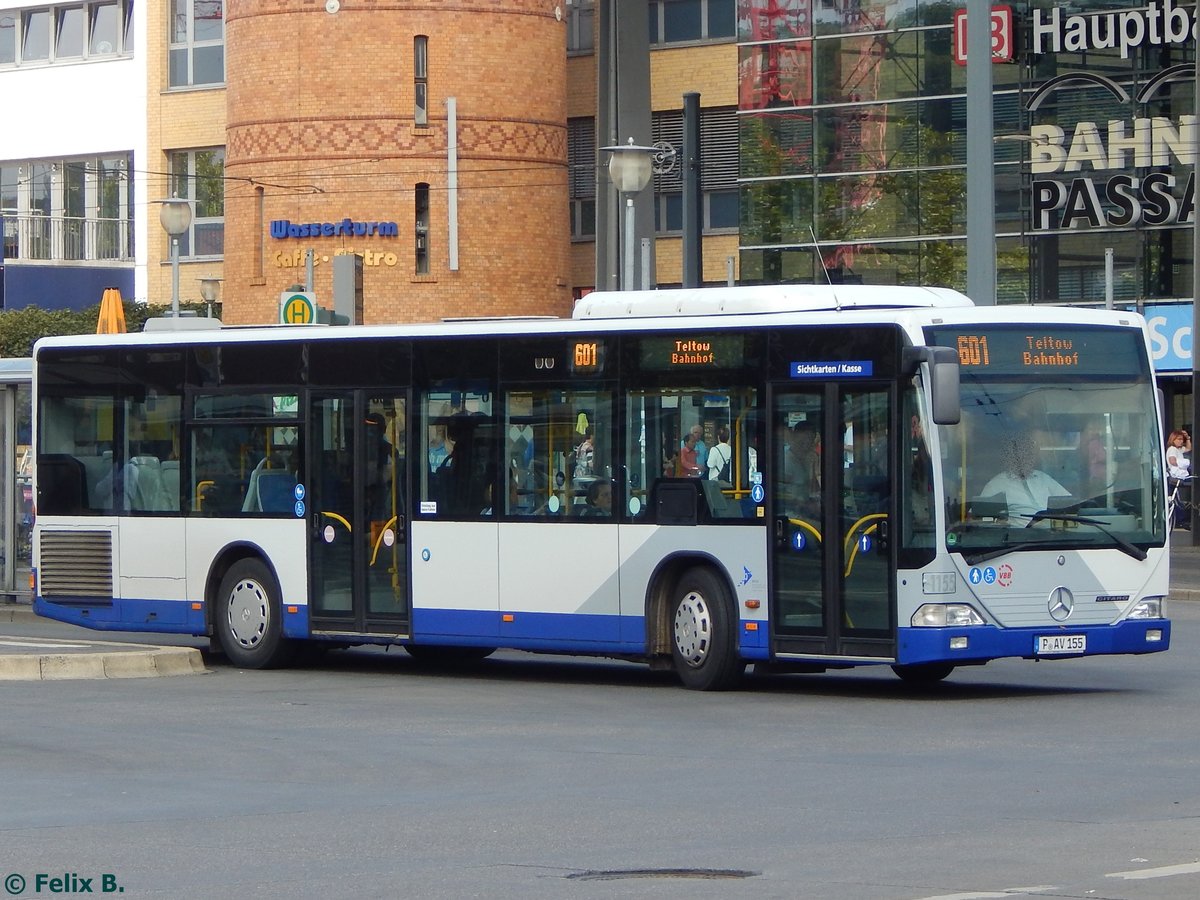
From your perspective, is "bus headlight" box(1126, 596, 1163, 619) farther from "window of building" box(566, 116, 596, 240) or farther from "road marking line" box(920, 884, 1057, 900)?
"window of building" box(566, 116, 596, 240)

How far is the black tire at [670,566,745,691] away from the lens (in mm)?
16719

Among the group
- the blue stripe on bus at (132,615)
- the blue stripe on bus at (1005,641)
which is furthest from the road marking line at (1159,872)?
the blue stripe on bus at (132,615)

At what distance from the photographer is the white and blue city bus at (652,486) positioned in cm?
1595

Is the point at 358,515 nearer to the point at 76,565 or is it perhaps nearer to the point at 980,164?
the point at 76,565

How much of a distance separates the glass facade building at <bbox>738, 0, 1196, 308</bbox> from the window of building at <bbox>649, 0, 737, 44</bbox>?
818cm

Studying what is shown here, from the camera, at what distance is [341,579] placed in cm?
1898

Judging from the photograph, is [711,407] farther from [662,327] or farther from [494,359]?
[494,359]

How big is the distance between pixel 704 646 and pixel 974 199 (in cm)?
836

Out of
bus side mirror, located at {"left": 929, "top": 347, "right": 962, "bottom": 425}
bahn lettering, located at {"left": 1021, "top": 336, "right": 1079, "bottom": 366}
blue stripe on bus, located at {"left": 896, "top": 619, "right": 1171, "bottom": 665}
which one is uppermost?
bahn lettering, located at {"left": 1021, "top": 336, "right": 1079, "bottom": 366}

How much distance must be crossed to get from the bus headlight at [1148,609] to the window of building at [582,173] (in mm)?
38891

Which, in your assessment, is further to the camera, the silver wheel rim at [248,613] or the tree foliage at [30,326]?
the tree foliage at [30,326]

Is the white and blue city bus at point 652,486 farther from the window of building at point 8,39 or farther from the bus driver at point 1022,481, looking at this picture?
the window of building at point 8,39
